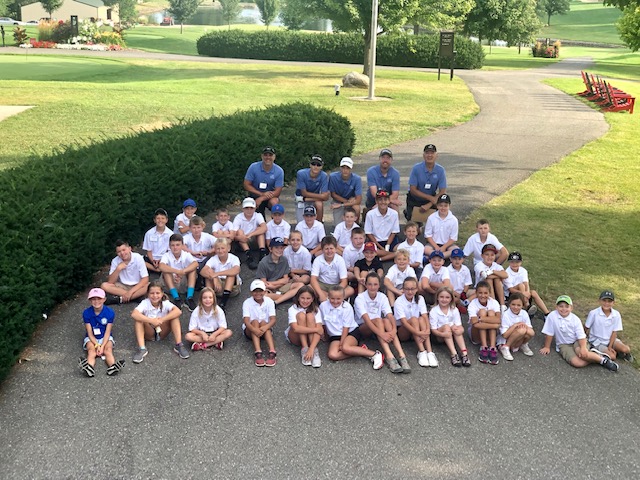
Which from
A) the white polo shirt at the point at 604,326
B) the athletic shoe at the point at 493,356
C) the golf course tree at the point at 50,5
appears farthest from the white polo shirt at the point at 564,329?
the golf course tree at the point at 50,5

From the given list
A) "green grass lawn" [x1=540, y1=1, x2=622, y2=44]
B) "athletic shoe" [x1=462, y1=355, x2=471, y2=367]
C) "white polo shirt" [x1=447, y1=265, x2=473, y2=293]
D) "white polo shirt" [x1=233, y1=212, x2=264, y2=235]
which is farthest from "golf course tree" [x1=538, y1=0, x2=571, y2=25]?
"athletic shoe" [x1=462, y1=355, x2=471, y2=367]

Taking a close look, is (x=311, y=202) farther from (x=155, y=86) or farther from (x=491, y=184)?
(x=155, y=86)

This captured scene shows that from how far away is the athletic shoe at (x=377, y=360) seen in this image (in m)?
7.72

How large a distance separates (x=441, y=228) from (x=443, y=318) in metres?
2.68

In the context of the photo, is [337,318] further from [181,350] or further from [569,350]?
[569,350]

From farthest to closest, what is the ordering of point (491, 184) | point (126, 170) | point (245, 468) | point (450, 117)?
point (450, 117) → point (491, 184) → point (126, 170) → point (245, 468)

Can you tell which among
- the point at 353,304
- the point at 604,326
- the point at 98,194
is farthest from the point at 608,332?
the point at 98,194

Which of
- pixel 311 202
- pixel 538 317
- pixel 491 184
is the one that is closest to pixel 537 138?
pixel 491 184

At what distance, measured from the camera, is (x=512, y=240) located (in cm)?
1212

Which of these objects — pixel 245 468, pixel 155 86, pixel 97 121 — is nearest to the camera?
pixel 245 468

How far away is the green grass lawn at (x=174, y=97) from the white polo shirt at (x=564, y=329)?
10399mm

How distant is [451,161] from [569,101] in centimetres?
1662

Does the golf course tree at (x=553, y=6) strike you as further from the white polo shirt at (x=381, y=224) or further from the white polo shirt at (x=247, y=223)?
the white polo shirt at (x=247, y=223)

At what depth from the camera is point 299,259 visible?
9.84 metres
